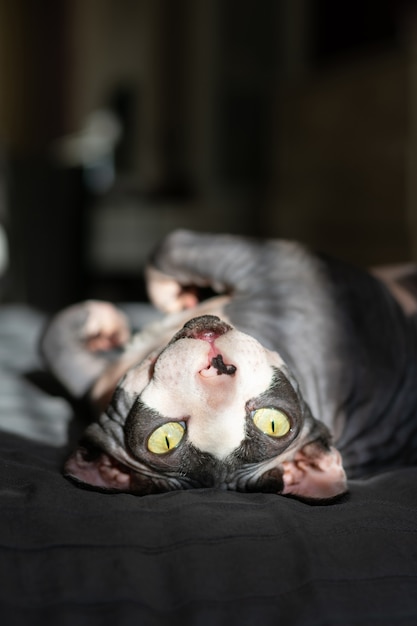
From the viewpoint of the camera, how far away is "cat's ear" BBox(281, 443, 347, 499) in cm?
92

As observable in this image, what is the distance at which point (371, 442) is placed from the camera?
A: 117 cm

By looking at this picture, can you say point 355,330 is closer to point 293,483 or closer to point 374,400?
point 374,400

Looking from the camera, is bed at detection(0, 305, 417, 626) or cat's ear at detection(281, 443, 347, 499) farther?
cat's ear at detection(281, 443, 347, 499)

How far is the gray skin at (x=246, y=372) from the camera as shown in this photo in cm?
89

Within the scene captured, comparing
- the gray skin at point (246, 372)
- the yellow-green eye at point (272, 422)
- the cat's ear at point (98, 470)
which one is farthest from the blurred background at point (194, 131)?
the yellow-green eye at point (272, 422)

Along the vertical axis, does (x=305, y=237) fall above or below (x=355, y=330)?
below

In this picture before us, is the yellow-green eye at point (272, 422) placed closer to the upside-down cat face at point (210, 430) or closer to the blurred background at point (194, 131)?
the upside-down cat face at point (210, 430)

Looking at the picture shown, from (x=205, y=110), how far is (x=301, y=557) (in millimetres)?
4738

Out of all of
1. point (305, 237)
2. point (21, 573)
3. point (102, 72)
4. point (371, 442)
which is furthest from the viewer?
point (102, 72)

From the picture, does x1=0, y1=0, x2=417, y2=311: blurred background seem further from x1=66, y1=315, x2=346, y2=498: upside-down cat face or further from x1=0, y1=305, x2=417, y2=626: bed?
x1=0, y1=305, x2=417, y2=626: bed

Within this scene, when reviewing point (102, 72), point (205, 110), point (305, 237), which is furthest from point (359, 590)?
point (102, 72)

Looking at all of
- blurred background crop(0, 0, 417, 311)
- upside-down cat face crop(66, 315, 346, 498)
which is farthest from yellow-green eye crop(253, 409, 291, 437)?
blurred background crop(0, 0, 417, 311)

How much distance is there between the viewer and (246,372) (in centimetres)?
90

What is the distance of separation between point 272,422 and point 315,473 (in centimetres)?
10
